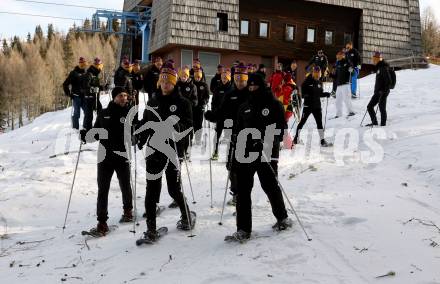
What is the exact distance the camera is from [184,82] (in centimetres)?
1053

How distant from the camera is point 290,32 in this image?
27.5 metres

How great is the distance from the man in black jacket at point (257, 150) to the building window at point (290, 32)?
22.9 m

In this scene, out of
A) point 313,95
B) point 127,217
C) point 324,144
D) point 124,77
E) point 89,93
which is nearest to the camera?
point 127,217

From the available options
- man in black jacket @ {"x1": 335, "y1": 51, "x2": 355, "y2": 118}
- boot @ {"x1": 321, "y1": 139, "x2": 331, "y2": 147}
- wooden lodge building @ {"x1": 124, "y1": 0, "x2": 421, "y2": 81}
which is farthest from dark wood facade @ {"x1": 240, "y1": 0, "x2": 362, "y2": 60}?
boot @ {"x1": 321, "y1": 139, "x2": 331, "y2": 147}

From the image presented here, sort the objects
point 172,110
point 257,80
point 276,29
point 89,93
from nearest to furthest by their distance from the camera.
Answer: point 257,80 < point 172,110 < point 89,93 < point 276,29

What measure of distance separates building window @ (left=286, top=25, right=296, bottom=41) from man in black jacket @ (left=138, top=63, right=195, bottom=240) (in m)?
22.8

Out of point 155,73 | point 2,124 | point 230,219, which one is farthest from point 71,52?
point 230,219

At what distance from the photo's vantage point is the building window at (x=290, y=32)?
2736cm

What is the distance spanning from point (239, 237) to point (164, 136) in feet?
5.58

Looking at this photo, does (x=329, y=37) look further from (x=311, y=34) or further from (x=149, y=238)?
(x=149, y=238)

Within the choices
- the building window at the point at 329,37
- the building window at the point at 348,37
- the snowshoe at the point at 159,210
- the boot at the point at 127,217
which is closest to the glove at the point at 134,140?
the boot at the point at 127,217

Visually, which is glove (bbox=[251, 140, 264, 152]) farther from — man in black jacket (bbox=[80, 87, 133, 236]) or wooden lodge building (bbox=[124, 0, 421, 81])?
wooden lodge building (bbox=[124, 0, 421, 81])

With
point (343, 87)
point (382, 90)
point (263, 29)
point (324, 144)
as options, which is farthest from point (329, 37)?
point (324, 144)

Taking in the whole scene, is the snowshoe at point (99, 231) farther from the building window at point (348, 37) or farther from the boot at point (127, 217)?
the building window at point (348, 37)
